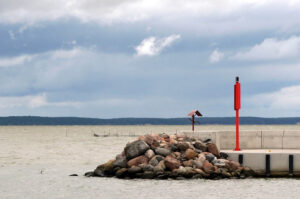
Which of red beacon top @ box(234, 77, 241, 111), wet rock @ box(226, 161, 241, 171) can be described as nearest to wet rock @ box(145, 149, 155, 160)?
wet rock @ box(226, 161, 241, 171)

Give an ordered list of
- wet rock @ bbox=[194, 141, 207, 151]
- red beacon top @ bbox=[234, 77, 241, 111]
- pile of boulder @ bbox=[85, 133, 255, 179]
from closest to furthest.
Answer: pile of boulder @ bbox=[85, 133, 255, 179], red beacon top @ bbox=[234, 77, 241, 111], wet rock @ bbox=[194, 141, 207, 151]

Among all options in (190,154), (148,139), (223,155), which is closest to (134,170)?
(148,139)

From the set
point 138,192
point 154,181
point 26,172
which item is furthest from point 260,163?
point 26,172

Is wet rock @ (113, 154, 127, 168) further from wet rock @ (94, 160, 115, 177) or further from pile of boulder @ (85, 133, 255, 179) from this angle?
wet rock @ (94, 160, 115, 177)

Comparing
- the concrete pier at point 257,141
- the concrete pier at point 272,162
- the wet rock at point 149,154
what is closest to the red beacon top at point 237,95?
the concrete pier at point 257,141

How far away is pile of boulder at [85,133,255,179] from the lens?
2425 centimetres

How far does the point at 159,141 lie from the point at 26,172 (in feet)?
28.6

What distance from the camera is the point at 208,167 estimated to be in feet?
80.3

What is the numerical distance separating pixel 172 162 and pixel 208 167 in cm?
178

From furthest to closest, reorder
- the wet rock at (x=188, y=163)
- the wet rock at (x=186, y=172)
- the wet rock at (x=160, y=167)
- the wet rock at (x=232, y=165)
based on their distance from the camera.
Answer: the wet rock at (x=188, y=163) → the wet rock at (x=232, y=165) → the wet rock at (x=160, y=167) → the wet rock at (x=186, y=172)

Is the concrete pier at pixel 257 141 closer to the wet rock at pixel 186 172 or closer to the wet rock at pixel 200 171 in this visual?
the wet rock at pixel 200 171

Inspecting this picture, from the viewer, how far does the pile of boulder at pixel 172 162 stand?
24.2m

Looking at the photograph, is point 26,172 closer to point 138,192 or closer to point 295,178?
point 138,192

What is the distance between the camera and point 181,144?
26094 millimetres
